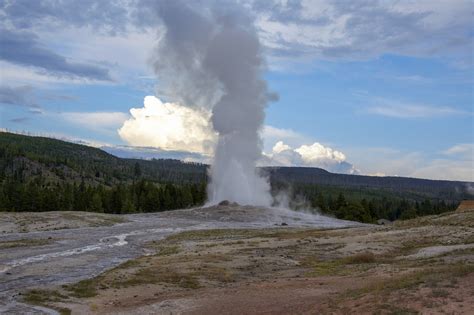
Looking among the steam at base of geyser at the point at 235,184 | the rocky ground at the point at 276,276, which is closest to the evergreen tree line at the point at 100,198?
the steam at base of geyser at the point at 235,184

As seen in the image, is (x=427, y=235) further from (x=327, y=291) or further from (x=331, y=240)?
(x=327, y=291)

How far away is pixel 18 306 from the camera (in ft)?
78.8

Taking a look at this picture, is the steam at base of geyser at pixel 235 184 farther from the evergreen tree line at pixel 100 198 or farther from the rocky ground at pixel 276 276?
the rocky ground at pixel 276 276

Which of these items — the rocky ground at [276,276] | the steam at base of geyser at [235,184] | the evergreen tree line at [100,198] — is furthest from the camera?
the evergreen tree line at [100,198]

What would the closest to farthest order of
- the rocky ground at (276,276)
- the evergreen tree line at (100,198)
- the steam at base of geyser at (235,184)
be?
the rocky ground at (276,276) < the steam at base of geyser at (235,184) < the evergreen tree line at (100,198)

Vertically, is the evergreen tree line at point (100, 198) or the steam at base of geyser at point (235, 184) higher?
the steam at base of geyser at point (235, 184)

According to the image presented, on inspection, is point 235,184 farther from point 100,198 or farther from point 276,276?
point 276,276

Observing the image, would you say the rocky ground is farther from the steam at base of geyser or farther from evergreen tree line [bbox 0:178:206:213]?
evergreen tree line [bbox 0:178:206:213]

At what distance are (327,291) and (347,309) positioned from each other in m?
5.01

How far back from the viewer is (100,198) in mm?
109438

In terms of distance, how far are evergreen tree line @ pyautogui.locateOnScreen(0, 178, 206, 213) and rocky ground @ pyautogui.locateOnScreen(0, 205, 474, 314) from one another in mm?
52240

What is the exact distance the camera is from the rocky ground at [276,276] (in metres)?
21.5

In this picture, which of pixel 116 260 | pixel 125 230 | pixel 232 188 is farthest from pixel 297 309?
pixel 232 188

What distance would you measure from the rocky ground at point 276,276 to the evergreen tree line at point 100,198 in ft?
171
